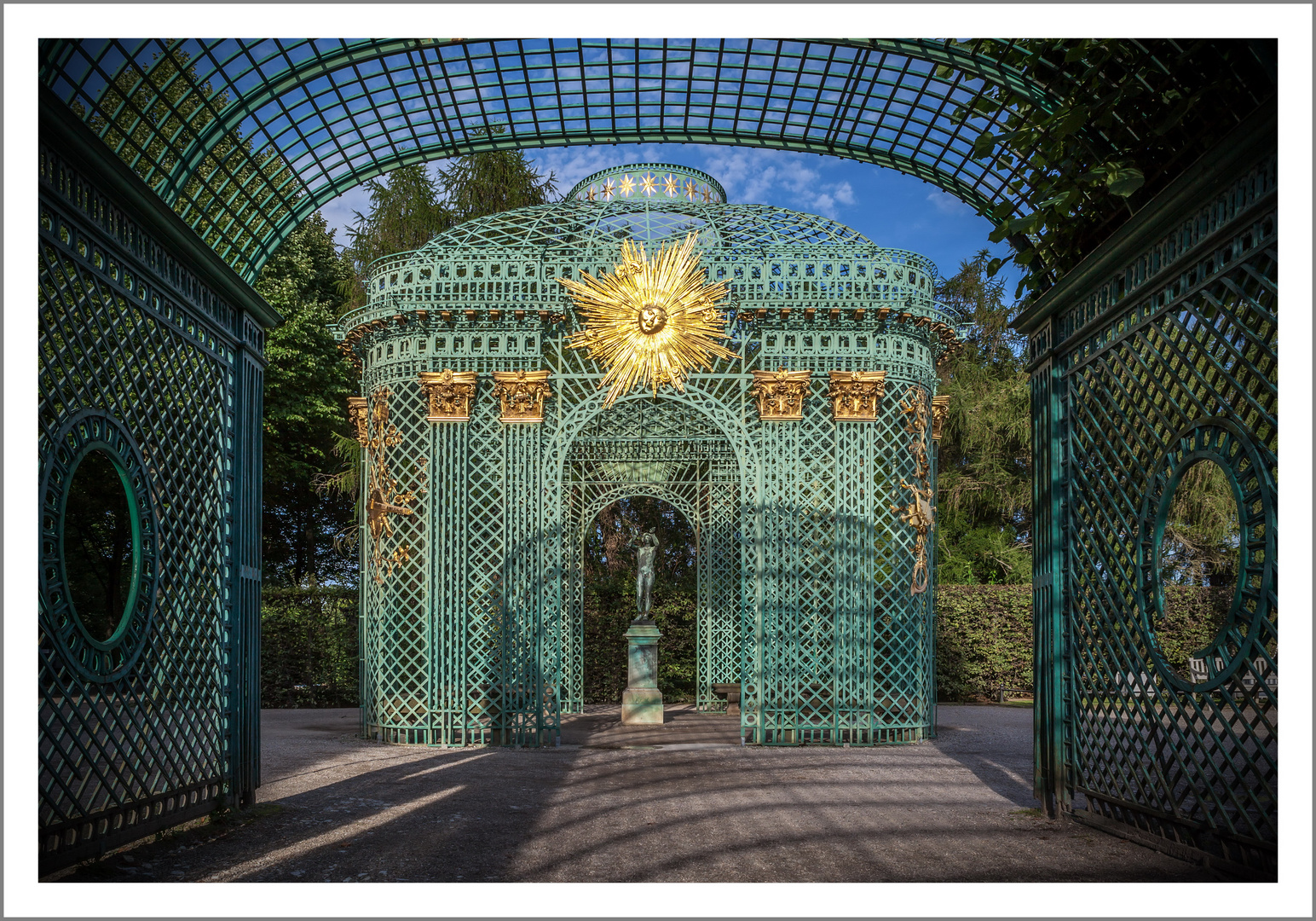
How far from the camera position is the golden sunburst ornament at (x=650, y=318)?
1291cm

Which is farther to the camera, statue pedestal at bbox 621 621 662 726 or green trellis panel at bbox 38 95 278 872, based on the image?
statue pedestal at bbox 621 621 662 726

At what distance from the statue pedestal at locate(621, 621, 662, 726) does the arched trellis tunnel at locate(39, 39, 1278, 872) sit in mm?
8493

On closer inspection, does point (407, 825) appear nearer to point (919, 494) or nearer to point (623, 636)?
point (919, 494)

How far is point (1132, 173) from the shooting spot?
5.38 m

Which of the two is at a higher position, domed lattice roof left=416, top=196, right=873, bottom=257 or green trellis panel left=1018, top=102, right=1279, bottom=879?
domed lattice roof left=416, top=196, right=873, bottom=257

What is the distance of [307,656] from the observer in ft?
66.4

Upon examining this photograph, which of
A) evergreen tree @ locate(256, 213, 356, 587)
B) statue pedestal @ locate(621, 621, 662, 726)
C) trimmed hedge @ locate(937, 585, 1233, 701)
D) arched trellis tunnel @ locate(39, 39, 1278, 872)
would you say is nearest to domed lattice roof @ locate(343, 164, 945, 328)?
arched trellis tunnel @ locate(39, 39, 1278, 872)

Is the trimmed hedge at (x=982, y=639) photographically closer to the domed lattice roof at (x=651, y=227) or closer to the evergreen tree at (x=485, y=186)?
the domed lattice roof at (x=651, y=227)

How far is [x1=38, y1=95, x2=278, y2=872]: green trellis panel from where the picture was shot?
16.5 ft

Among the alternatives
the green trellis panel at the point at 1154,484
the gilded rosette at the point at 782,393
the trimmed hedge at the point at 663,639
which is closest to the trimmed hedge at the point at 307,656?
the trimmed hedge at the point at 663,639

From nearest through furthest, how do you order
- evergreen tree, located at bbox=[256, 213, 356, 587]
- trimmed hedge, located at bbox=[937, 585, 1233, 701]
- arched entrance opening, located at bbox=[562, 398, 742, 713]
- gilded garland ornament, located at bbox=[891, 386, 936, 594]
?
gilded garland ornament, located at bbox=[891, 386, 936, 594] < arched entrance opening, located at bbox=[562, 398, 742, 713] < trimmed hedge, located at bbox=[937, 585, 1233, 701] < evergreen tree, located at bbox=[256, 213, 356, 587]

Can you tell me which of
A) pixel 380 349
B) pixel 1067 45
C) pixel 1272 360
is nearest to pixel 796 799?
pixel 1272 360

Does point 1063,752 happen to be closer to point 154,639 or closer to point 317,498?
point 154,639

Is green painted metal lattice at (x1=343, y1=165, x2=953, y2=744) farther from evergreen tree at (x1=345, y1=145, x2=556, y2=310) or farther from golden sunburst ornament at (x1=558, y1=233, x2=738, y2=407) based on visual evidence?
evergreen tree at (x1=345, y1=145, x2=556, y2=310)
